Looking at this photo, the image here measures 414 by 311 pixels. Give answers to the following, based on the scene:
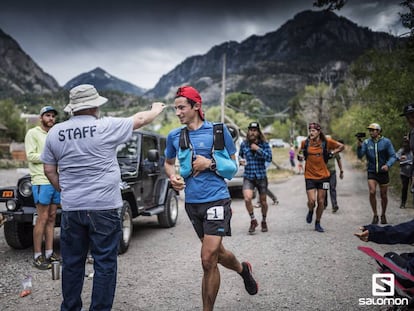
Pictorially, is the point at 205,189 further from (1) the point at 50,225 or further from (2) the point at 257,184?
(2) the point at 257,184

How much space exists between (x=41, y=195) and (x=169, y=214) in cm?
365

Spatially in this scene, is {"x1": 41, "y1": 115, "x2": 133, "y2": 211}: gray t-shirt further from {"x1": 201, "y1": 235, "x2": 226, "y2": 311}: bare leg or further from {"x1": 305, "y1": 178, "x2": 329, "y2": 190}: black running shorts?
{"x1": 305, "y1": 178, "x2": 329, "y2": 190}: black running shorts

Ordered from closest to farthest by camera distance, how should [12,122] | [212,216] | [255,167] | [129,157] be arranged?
[212,216]
[129,157]
[255,167]
[12,122]

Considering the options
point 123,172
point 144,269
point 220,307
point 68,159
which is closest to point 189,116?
point 68,159

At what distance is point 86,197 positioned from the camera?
3.25 metres

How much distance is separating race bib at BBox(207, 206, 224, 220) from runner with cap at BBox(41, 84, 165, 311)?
0.86 meters

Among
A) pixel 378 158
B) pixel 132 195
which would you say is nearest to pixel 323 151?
pixel 378 158

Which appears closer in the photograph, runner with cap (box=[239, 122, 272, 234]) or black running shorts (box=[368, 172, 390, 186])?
runner with cap (box=[239, 122, 272, 234])

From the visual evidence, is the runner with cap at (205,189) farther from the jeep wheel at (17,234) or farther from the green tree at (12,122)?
the green tree at (12,122)

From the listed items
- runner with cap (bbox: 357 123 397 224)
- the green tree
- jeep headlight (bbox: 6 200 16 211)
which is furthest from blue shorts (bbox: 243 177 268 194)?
the green tree

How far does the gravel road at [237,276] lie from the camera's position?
423cm

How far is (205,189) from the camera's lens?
3715 millimetres

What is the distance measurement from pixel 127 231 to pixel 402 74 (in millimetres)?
11609

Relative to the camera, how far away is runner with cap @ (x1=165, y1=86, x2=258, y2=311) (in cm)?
357
